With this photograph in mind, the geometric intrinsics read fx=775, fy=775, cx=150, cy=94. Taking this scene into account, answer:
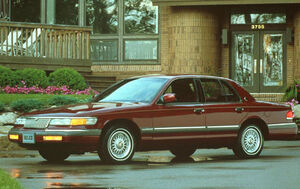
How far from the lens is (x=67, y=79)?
24.0m

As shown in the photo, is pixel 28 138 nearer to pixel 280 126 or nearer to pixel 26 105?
pixel 280 126

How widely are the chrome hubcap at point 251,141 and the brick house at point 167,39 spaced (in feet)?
38.7

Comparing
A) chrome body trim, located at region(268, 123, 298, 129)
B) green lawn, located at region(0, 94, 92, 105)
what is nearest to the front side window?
chrome body trim, located at region(268, 123, 298, 129)

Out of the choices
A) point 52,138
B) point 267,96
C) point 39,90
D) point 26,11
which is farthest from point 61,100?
point 26,11

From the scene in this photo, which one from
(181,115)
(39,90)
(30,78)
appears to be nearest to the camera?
(181,115)

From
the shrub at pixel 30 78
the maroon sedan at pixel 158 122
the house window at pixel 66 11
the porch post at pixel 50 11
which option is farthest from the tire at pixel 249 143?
the porch post at pixel 50 11

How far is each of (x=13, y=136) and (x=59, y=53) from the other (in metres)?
13.9

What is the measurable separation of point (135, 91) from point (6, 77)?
1006 centimetres

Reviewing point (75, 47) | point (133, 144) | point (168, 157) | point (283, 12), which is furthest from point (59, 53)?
point (133, 144)

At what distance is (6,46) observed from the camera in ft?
83.7

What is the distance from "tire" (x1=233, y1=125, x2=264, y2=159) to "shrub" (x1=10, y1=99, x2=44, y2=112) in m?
7.19

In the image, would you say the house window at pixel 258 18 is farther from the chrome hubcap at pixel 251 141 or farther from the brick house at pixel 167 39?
the chrome hubcap at pixel 251 141

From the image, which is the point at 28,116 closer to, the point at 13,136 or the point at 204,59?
the point at 13,136

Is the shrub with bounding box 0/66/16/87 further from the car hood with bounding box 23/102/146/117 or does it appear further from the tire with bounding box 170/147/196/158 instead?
the car hood with bounding box 23/102/146/117
